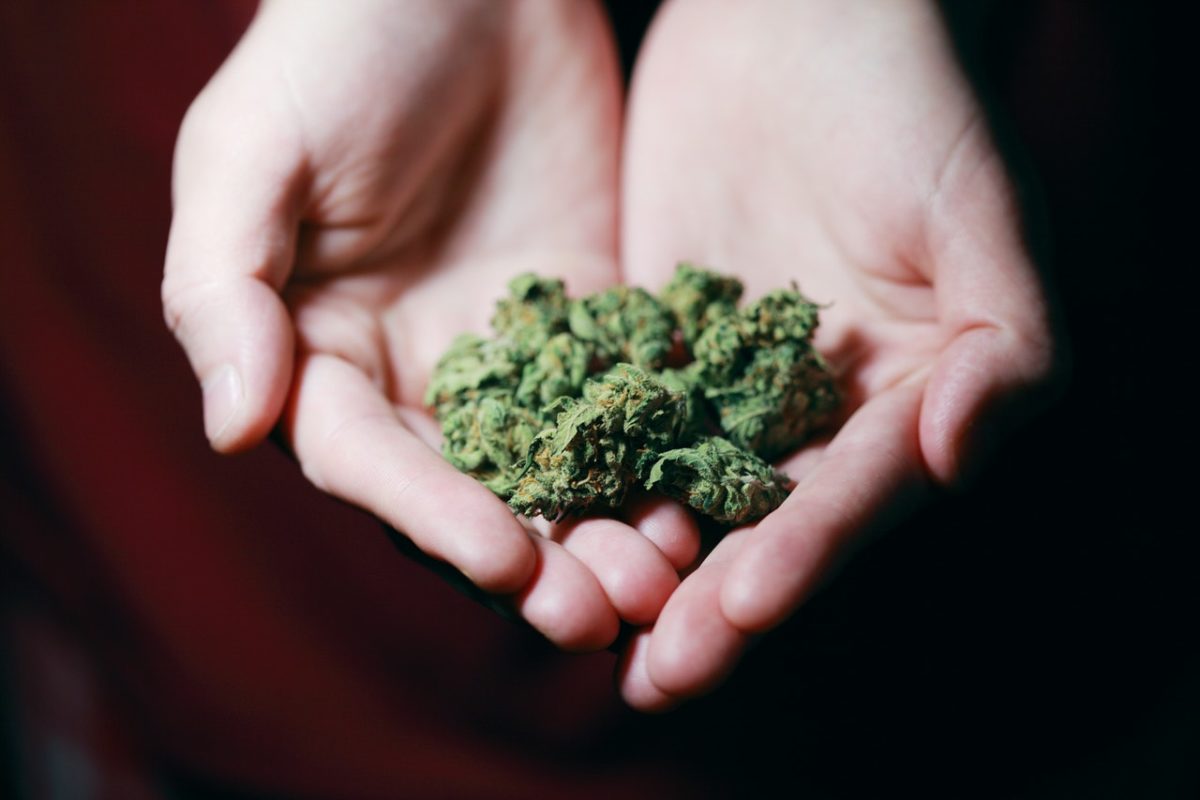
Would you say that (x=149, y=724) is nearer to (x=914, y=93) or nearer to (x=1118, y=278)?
(x=914, y=93)

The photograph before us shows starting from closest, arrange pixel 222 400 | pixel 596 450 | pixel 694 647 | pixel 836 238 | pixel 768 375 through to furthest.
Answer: pixel 694 647, pixel 596 450, pixel 222 400, pixel 768 375, pixel 836 238

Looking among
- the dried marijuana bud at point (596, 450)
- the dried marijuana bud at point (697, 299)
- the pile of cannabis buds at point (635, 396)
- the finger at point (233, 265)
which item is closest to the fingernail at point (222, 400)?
the finger at point (233, 265)

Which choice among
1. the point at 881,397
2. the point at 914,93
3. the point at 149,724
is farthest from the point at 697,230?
the point at 149,724

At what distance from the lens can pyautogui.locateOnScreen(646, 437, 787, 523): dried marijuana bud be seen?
3.49 ft

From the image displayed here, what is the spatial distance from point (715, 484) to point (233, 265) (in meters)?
0.72

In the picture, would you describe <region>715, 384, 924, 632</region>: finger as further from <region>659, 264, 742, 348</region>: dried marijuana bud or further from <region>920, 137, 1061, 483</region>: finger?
<region>659, 264, 742, 348</region>: dried marijuana bud

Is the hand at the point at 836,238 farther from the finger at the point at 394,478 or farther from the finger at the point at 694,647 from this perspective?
the finger at the point at 394,478

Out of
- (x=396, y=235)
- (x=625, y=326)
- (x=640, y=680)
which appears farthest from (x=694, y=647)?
(x=396, y=235)

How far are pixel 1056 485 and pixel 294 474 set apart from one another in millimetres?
1655

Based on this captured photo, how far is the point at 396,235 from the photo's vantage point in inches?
60.2

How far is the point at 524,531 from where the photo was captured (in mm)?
980

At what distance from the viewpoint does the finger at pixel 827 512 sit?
2.95 feet

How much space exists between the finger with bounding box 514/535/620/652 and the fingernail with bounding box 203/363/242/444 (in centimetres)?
48

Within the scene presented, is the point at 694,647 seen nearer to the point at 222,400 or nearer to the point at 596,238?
the point at 222,400
